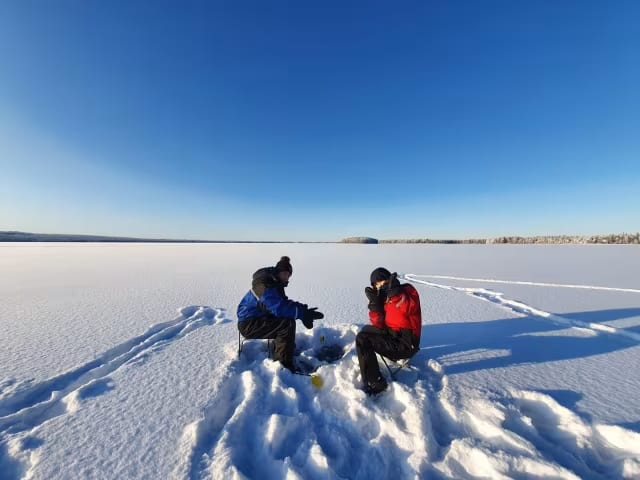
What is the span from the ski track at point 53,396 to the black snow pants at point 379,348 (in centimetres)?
270

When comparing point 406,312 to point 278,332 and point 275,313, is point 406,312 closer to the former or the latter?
point 275,313

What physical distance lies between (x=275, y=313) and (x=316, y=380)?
84 cm

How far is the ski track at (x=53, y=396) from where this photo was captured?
2074 mm

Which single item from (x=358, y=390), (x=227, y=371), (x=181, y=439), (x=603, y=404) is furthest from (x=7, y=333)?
(x=603, y=404)

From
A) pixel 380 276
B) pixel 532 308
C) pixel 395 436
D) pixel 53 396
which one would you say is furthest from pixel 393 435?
pixel 532 308

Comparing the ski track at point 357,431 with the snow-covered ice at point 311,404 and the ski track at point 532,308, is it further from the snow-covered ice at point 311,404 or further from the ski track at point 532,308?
the ski track at point 532,308

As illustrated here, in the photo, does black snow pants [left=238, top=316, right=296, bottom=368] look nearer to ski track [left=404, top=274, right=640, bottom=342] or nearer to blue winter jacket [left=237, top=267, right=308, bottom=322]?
blue winter jacket [left=237, top=267, right=308, bottom=322]

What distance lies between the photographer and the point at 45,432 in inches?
89.5

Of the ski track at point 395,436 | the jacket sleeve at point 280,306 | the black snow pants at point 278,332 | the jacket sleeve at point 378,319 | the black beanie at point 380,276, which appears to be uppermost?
the black beanie at point 380,276

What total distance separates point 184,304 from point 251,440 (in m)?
4.86

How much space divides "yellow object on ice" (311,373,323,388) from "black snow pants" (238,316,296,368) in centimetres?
43

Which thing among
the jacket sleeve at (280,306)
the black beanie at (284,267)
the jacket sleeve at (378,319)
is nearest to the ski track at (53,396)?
the jacket sleeve at (280,306)

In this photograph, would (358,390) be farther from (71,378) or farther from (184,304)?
(184,304)

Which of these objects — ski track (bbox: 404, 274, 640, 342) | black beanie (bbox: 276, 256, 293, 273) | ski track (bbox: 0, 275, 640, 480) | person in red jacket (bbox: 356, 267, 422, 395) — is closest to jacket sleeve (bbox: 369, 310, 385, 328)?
person in red jacket (bbox: 356, 267, 422, 395)
